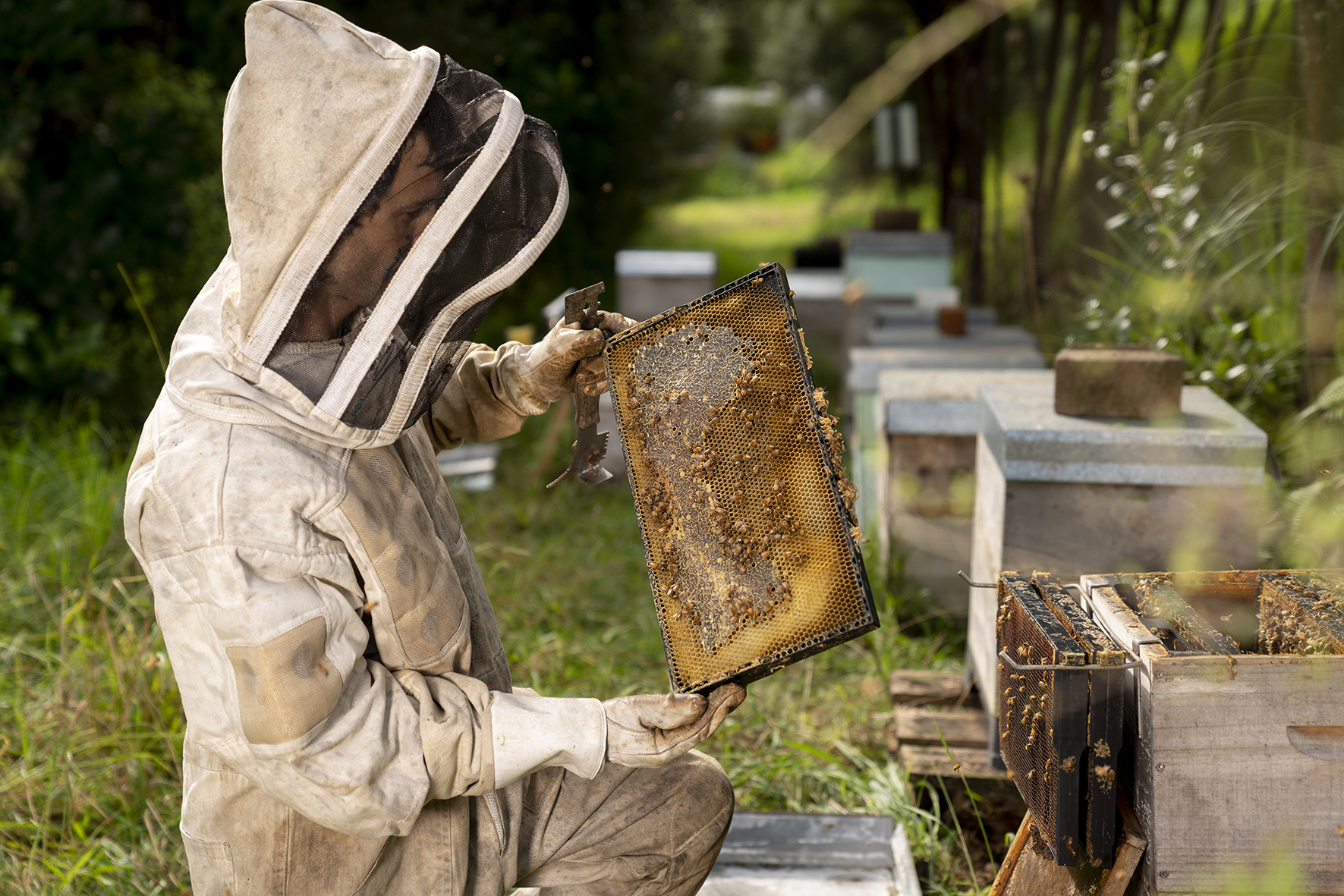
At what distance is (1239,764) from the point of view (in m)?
1.57

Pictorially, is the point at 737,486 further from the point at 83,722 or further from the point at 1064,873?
the point at 83,722

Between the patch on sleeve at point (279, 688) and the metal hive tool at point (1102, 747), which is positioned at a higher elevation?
the patch on sleeve at point (279, 688)

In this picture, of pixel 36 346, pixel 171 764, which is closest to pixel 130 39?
pixel 36 346

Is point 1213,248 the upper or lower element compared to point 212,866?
upper

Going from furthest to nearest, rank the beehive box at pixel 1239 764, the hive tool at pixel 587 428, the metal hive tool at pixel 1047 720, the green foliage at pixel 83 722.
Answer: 1. the green foliage at pixel 83 722
2. the hive tool at pixel 587 428
3. the metal hive tool at pixel 1047 720
4. the beehive box at pixel 1239 764

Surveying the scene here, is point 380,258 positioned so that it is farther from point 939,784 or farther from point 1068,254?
point 1068,254

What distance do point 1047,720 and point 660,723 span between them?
2.13ft

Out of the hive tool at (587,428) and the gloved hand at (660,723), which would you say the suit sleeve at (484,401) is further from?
the gloved hand at (660,723)

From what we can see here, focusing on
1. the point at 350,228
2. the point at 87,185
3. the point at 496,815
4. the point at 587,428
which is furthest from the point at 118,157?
the point at 496,815

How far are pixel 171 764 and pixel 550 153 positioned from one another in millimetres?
2396

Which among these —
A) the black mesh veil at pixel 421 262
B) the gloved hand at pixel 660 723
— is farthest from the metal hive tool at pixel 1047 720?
the black mesh veil at pixel 421 262

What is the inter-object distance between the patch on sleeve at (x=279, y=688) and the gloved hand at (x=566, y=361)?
815mm

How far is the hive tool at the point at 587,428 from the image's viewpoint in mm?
2115

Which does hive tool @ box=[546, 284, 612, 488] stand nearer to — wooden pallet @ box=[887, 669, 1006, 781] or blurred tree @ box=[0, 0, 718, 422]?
wooden pallet @ box=[887, 669, 1006, 781]
